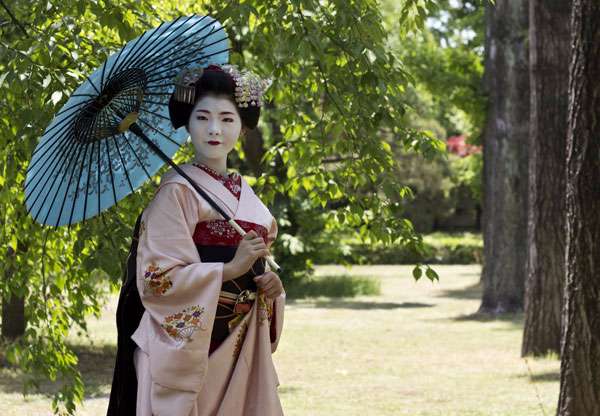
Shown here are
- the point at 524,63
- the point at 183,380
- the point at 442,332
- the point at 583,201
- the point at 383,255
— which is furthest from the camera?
the point at 383,255

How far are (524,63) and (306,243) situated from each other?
5.67 m

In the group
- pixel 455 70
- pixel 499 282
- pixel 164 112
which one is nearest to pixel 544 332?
pixel 499 282

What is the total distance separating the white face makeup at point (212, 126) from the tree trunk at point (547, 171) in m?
7.77

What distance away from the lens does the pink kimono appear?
12.4ft

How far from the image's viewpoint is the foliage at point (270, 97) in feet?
17.1

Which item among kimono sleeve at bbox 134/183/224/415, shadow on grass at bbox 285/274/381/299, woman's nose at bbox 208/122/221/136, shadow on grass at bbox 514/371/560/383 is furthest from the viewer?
shadow on grass at bbox 285/274/381/299

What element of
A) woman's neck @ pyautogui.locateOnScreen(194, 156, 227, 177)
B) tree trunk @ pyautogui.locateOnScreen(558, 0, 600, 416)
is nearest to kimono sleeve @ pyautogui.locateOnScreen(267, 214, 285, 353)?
woman's neck @ pyautogui.locateOnScreen(194, 156, 227, 177)

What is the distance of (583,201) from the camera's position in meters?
6.27

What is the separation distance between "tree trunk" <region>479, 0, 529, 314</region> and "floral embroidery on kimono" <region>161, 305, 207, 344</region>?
13603mm

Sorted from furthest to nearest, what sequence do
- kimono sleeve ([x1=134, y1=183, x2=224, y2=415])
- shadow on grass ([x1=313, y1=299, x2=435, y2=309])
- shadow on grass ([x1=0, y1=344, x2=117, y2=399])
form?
shadow on grass ([x1=313, y1=299, x2=435, y2=309]) → shadow on grass ([x1=0, y1=344, x2=117, y2=399]) → kimono sleeve ([x1=134, y1=183, x2=224, y2=415])

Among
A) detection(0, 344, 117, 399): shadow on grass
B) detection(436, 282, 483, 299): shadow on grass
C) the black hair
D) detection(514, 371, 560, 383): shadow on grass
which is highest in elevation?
the black hair

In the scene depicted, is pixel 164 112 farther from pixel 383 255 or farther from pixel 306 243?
pixel 383 255

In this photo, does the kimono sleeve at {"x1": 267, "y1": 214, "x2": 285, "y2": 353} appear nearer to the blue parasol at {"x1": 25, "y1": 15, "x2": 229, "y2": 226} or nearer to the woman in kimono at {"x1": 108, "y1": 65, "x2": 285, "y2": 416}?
the woman in kimono at {"x1": 108, "y1": 65, "x2": 285, "y2": 416}

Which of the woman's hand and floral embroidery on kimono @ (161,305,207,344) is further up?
the woman's hand
